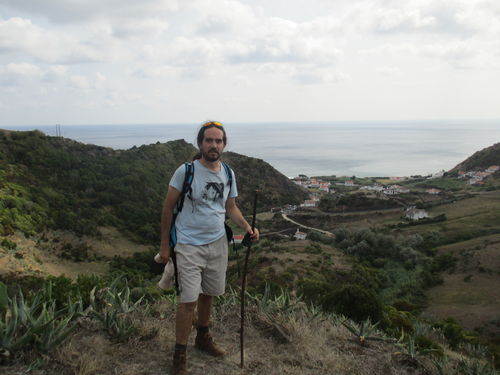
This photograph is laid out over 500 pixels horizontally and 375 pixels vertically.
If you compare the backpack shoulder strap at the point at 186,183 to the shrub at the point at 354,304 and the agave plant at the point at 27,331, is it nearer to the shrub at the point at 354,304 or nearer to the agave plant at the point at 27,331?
the agave plant at the point at 27,331

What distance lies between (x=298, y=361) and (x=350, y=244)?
29.5 metres

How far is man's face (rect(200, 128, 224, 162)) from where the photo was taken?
9.71 feet

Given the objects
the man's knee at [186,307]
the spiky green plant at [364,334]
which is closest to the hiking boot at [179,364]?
the man's knee at [186,307]

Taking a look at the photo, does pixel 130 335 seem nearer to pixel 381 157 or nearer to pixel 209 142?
pixel 209 142

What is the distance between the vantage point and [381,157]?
416 feet

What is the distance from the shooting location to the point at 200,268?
9.71 ft

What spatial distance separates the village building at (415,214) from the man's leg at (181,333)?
42.4 meters

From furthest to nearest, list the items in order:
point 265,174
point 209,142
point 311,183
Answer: point 311,183 → point 265,174 → point 209,142

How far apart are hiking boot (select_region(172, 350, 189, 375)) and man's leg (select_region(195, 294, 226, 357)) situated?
0.42 meters

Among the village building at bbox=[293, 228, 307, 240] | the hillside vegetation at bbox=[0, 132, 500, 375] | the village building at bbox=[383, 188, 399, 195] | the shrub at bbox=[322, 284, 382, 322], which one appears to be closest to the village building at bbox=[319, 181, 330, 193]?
the hillside vegetation at bbox=[0, 132, 500, 375]

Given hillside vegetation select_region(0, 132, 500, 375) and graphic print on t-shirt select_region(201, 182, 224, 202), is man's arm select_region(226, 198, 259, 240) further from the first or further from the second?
hillside vegetation select_region(0, 132, 500, 375)

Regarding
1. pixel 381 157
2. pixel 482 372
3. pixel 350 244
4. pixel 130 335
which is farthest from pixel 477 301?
pixel 381 157

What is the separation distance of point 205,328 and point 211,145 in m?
1.66

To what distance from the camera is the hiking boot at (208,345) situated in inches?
130
